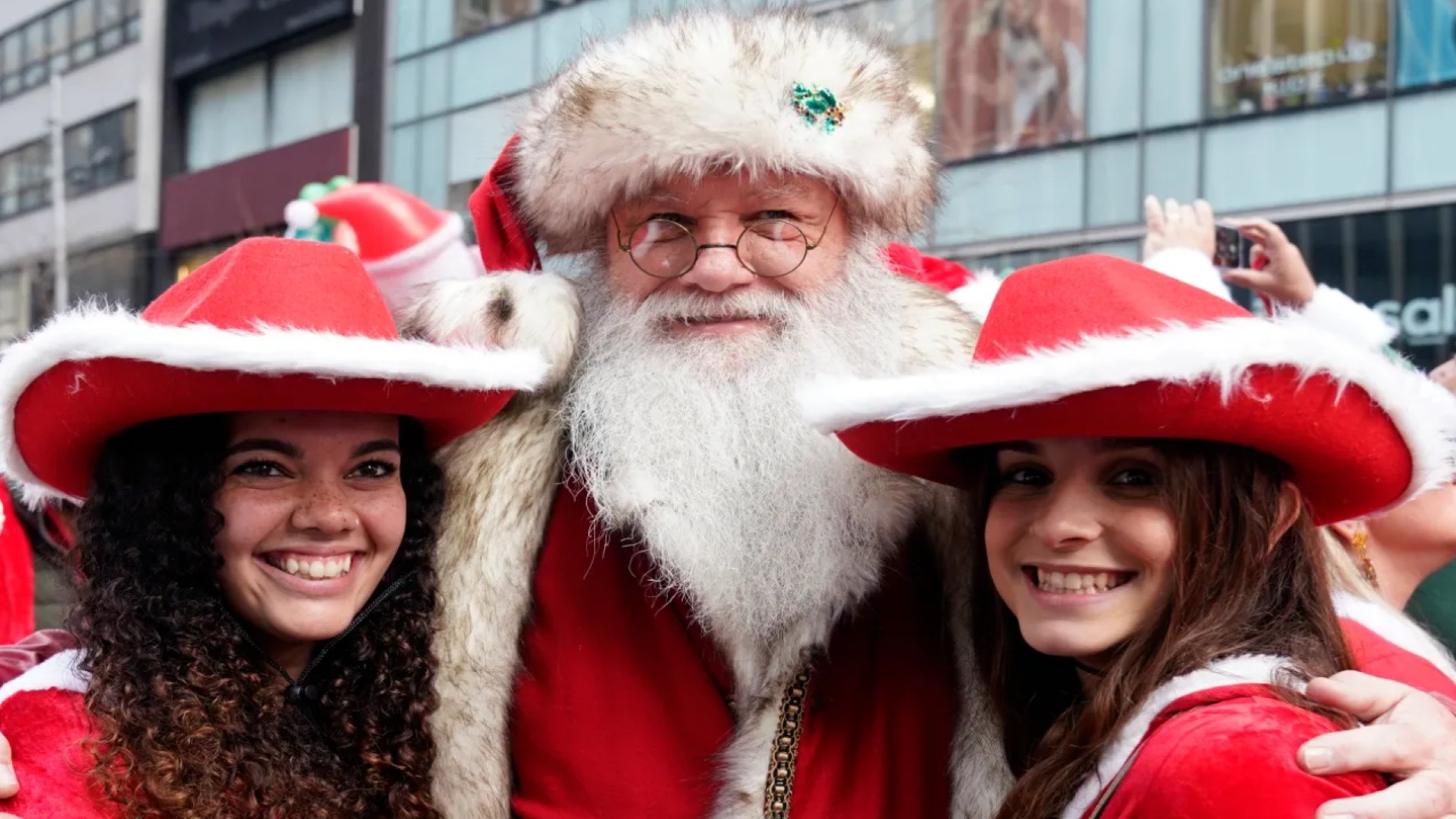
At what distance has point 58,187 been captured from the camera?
901 inches

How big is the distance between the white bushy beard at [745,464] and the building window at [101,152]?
22.0m

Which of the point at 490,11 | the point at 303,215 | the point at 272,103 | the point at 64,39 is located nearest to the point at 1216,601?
the point at 303,215

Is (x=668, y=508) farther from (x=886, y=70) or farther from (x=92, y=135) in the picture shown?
(x=92, y=135)

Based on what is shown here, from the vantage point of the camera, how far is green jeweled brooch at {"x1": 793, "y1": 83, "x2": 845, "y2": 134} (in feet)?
8.23

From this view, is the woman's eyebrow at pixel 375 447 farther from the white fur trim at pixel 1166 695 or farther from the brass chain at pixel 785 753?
the white fur trim at pixel 1166 695

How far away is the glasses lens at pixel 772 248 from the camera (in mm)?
2523

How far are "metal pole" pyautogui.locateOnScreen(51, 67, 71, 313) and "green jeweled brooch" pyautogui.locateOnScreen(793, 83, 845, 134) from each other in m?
21.6

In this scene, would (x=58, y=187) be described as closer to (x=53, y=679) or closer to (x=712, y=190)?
(x=712, y=190)

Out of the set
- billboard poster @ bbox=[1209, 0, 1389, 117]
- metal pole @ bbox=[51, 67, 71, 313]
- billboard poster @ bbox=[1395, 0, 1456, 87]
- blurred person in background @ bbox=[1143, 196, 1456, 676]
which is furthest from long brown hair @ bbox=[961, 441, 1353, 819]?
metal pole @ bbox=[51, 67, 71, 313]

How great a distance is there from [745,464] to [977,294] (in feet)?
2.85

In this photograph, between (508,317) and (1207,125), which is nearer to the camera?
(508,317)

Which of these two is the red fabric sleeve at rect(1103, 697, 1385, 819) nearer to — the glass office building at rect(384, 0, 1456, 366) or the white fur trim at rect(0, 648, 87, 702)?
the white fur trim at rect(0, 648, 87, 702)

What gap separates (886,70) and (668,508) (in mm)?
1000

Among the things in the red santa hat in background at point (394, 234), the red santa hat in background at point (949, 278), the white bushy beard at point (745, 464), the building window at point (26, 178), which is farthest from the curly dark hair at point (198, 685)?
the building window at point (26, 178)
